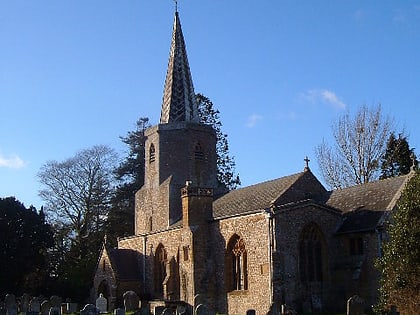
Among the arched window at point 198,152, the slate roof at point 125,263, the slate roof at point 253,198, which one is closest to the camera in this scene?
the slate roof at point 253,198

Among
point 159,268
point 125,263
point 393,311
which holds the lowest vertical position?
point 393,311

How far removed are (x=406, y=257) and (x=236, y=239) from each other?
12121 millimetres

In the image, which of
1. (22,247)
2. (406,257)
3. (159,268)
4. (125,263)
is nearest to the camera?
(406,257)

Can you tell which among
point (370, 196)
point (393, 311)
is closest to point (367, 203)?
point (370, 196)

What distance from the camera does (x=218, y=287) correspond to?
2934 cm

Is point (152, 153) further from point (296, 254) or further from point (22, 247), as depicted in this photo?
point (296, 254)

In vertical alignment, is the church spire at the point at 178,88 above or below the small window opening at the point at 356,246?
above

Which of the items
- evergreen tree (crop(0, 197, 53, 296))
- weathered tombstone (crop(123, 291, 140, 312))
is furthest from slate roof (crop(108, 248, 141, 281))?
evergreen tree (crop(0, 197, 53, 296))

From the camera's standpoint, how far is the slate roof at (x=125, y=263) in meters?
35.4

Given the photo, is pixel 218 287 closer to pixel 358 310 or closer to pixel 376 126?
pixel 358 310

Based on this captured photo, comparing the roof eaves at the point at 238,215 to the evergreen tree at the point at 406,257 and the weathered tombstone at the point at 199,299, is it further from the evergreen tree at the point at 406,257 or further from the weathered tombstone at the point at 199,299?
the evergreen tree at the point at 406,257

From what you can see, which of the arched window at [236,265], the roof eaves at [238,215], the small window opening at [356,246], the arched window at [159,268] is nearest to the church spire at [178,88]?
the arched window at [159,268]

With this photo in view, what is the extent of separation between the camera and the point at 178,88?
39.2m

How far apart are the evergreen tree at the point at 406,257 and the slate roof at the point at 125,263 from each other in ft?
66.4
